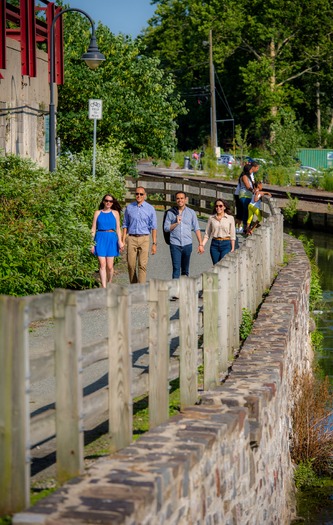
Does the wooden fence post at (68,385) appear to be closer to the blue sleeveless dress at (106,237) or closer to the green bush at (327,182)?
the blue sleeveless dress at (106,237)

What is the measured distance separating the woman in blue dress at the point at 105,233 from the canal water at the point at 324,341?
435 centimetres

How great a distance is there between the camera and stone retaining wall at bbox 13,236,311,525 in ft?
18.6

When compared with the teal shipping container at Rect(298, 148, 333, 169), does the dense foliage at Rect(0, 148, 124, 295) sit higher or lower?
lower

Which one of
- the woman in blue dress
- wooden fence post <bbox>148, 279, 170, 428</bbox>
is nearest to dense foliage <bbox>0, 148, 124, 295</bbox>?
the woman in blue dress

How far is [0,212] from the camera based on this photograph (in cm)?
1490

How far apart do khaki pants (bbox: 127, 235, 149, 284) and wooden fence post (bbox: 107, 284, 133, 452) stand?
8.64m

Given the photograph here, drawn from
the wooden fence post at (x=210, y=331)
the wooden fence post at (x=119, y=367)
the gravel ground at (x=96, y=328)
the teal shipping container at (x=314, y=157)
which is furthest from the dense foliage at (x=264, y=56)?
the wooden fence post at (x=119, y=367)

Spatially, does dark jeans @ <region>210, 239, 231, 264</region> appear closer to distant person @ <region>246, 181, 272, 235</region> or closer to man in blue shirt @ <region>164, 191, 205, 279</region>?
man in blue shirt @ <region>164, 191, 205, 279</region>

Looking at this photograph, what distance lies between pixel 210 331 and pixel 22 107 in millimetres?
16118

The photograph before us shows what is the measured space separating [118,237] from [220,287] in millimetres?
5346

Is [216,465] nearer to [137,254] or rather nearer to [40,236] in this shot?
[40,236]

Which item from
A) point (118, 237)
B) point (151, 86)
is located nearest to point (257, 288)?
point (118, 237)

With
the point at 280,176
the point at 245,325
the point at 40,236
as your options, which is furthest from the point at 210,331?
the point at 280,176

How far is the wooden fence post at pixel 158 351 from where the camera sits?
7.73 meters
